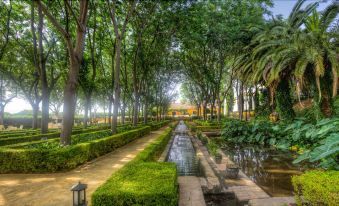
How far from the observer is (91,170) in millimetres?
7719

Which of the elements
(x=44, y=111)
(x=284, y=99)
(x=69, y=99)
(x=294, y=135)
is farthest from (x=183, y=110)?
(x=69, y=99)

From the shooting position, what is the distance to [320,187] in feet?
12.3

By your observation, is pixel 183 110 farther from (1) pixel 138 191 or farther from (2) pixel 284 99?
(1) pixel 138 191

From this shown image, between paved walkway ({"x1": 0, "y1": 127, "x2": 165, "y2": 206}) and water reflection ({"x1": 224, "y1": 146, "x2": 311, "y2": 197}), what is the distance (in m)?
5.00

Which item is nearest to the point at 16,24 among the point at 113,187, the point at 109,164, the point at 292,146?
the point at 109,164

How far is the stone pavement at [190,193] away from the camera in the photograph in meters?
4.96

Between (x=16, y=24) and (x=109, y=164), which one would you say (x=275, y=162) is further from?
(x=16, y=24)

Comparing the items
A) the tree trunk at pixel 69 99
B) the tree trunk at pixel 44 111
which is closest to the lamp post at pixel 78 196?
the tree trunk at pixel 69 99

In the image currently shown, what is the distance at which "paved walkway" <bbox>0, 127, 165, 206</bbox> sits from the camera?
4.98m

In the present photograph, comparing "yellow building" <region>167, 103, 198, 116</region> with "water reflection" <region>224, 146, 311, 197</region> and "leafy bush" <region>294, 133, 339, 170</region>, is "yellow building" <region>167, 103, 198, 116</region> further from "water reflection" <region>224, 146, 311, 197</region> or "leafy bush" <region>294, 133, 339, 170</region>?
"leafy bush" <region>294, 133, 339, 170</region>

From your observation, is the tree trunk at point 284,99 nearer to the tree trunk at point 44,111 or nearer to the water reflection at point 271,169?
the water reflection at point 271,169

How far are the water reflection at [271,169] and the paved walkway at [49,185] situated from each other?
16.4ft

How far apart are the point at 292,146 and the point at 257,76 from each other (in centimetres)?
584

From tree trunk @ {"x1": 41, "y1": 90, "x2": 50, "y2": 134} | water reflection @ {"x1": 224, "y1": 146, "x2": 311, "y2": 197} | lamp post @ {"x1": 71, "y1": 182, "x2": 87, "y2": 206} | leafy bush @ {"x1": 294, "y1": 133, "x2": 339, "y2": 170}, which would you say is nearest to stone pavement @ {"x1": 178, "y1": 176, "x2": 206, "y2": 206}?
water reflection @ {"x1": 224, "y1": 146, "x2": 311, "y2": 197}
